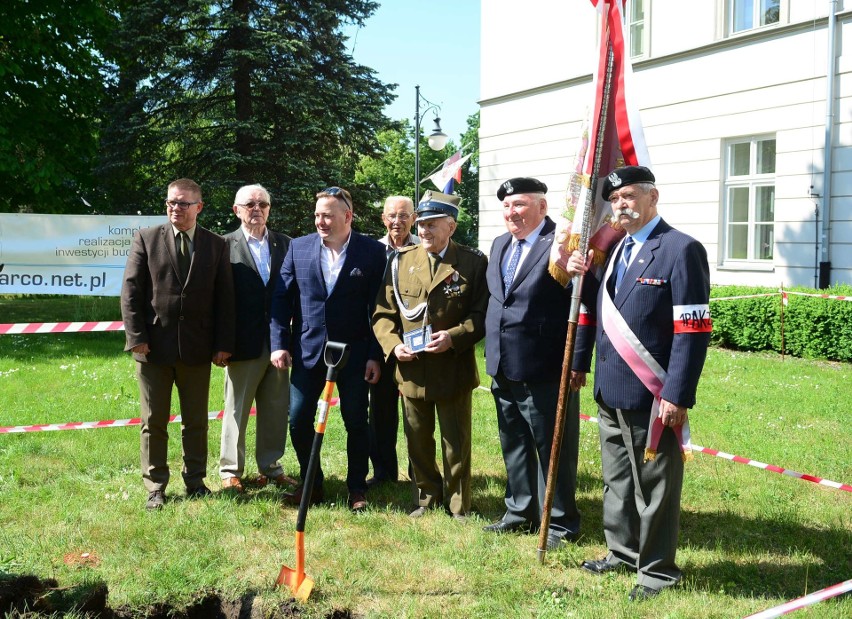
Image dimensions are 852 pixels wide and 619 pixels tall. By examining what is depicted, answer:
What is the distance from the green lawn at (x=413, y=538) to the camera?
4.10 metres

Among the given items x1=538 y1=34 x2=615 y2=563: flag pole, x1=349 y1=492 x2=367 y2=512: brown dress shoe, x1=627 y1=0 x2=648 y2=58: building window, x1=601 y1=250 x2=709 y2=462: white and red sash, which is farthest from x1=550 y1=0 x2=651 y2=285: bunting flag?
x1=627 y1=0 x2=648 y2=58: building window

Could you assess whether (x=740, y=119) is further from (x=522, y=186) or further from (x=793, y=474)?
(x=522, y=186)

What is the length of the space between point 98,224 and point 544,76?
11350mm

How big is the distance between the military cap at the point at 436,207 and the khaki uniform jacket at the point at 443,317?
0.24 metres

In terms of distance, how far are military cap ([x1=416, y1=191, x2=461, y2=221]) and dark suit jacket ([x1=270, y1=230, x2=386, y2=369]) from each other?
640 millimetres

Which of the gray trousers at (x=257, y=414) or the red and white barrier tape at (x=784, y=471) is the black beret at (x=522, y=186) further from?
the gray trousers at (x=257, y=414)

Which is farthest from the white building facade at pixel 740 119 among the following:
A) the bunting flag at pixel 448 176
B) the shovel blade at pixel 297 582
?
the shovel blade at pixel 297 582

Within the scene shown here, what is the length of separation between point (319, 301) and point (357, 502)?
1.45 meters

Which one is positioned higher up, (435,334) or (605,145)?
(605,145)

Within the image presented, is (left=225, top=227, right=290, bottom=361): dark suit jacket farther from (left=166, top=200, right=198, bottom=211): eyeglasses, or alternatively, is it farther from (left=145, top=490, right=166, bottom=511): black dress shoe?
(left=145, top=490, right=166, bottom=511): black dress shoe

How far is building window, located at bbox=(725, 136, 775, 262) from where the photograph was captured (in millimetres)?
15062

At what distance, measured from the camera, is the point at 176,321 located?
5539 millimetres

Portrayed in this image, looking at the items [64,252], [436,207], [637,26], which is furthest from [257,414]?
[637,26]

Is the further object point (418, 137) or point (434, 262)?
point (418, 137)
